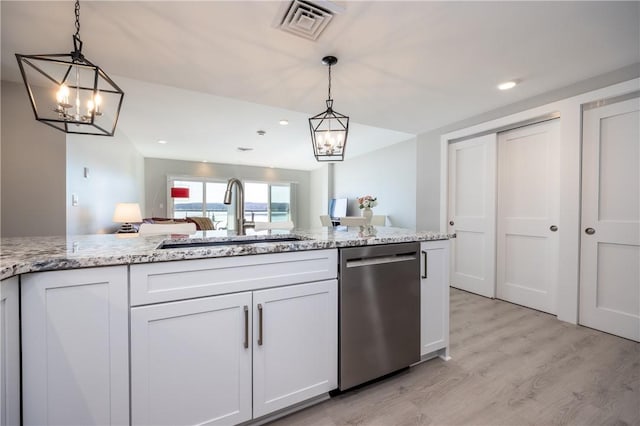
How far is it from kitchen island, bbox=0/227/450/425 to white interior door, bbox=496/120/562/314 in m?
2.54

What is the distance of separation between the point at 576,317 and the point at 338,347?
2564mm

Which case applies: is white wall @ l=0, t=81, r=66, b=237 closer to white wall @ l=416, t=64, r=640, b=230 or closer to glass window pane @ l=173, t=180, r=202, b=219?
white wall @ l=416, t=64, r=640, b=230

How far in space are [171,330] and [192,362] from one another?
0.55ft

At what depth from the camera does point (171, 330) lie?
111 cm

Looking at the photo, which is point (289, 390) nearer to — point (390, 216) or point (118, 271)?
point (118, 271)

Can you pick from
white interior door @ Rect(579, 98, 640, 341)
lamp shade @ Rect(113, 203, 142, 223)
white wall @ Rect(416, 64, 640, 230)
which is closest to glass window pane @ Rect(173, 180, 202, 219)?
lamp shade @ Rect(113, 203, 142, 223)

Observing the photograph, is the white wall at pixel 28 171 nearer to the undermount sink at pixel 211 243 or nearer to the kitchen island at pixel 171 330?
the kitchen island at pixel 171 330

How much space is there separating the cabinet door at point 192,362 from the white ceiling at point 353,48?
1.72 meters

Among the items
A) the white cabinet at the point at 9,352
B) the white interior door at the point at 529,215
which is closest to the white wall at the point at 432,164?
the white interior door at the point at 529,215

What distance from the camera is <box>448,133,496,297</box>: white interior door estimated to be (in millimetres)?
3338

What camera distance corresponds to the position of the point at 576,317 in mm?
2576

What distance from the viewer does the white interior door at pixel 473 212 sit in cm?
334

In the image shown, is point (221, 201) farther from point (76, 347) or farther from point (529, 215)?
point (76, 347)

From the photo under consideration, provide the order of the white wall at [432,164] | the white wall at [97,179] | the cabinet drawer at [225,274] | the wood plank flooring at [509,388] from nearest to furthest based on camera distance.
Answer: the cabinet drawer at [225,274]
the wood plank flooring at [509,388]
the white wall at [97,179]
the white wall at [432,164]
